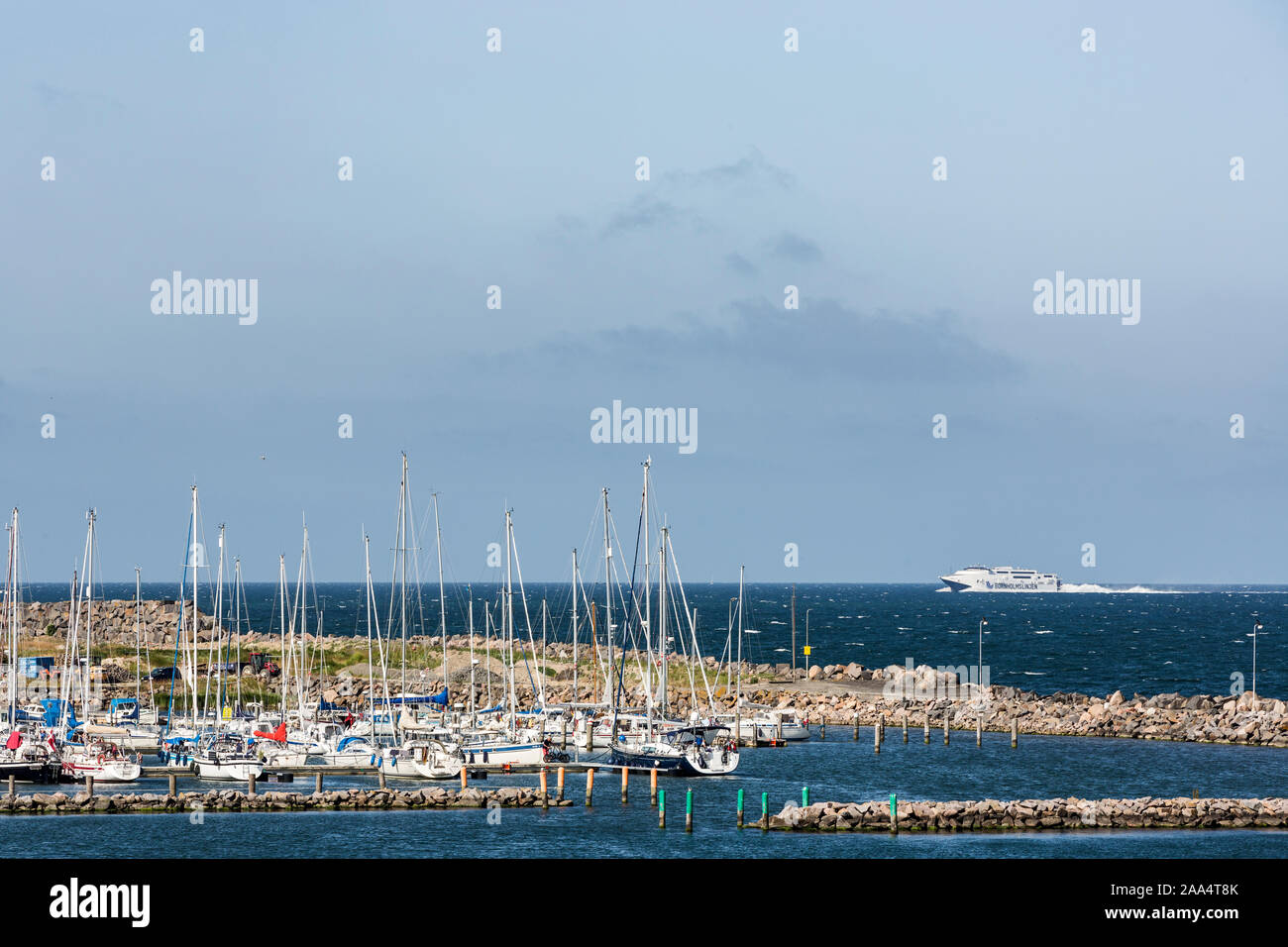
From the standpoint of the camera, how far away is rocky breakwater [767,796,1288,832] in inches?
1941

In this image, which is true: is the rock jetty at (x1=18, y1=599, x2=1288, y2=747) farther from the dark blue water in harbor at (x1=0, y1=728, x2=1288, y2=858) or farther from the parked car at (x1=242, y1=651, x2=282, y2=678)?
the dark blue water in harbor at (x1=0, y1=728, x2=1288, y2=858)

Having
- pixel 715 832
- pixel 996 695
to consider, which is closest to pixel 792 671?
pixel 996 695

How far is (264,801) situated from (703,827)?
17.0 metres

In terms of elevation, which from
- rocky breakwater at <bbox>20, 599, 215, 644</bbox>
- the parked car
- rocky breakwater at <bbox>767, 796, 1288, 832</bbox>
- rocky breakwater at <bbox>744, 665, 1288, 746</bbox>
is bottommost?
rocky breakwater at <bbox>744, 665, 1288, 746</bbox>

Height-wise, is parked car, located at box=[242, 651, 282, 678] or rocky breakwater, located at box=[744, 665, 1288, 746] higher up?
parked car, located at box=[242, 651, 282, 678]

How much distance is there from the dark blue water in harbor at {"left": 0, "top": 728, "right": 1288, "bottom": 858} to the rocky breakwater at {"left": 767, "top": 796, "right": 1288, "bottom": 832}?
0.60 meters

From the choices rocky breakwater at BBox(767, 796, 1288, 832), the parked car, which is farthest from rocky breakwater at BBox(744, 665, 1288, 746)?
the parked car

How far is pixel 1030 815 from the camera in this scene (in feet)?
164

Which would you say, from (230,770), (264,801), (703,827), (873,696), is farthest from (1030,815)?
(873,696)

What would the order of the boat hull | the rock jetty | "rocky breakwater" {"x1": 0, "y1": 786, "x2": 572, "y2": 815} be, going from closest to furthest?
"rocky breakwater" {"x1": 0, "y1": 786, "x2": 572, "y2": 815} → the boat hull → the rock jetty

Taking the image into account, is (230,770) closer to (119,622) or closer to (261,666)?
(261,666)
